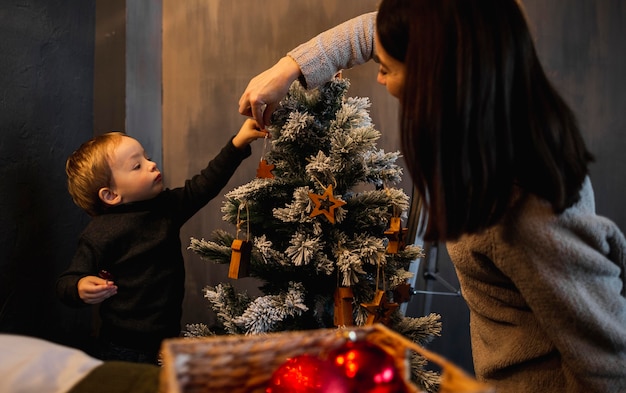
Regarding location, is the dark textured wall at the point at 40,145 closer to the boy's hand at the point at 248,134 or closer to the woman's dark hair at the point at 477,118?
the boy's hand at the point at 248,134

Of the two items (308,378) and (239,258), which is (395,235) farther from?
(308,378)

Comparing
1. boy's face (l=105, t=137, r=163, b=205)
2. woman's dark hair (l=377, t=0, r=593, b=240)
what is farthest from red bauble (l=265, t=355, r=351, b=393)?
boy's face (l=105, t=137, r=163, b=205)

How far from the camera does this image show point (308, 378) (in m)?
0.44

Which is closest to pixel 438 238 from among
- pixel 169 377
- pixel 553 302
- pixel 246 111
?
pixel 553 302

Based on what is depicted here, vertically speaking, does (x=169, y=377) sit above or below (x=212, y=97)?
below

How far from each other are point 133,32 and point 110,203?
2.08 ft

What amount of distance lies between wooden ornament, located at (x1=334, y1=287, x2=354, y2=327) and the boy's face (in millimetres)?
569

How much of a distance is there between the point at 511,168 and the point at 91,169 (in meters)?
1.05

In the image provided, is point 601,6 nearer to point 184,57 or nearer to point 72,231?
point 184,57

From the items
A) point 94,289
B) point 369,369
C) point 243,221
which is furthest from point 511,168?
point 94,289

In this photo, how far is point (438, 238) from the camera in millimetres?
692

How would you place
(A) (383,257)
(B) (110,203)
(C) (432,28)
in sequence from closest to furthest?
(C) (432,28), (A) (383,257), (B) (110,203)

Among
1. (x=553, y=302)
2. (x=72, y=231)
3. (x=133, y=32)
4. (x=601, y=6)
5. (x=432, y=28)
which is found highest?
(x=601, y=6)

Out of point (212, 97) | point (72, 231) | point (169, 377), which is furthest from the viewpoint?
point (212, 97)
